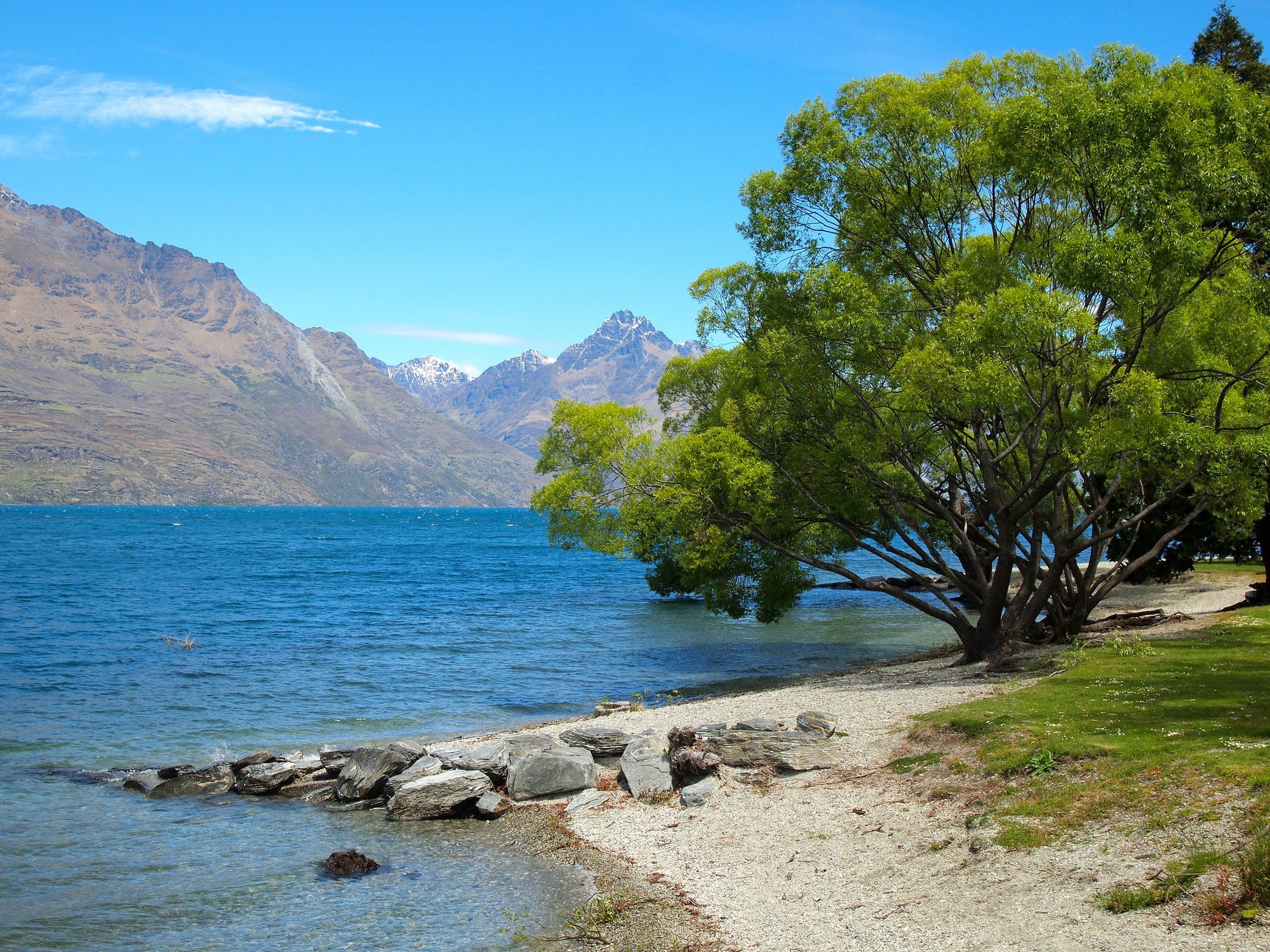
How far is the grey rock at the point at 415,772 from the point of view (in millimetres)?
18328

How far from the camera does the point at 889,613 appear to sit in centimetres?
5738

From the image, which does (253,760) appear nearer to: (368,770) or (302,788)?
(302,788)

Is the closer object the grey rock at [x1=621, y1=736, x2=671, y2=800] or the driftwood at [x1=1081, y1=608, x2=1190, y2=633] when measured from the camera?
the grey rock at [x1=621, y1=736, x2=671, y2=800]

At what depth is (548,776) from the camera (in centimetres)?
1820

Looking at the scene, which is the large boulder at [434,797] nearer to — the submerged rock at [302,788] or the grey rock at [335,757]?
the submerged rock at [302,788]

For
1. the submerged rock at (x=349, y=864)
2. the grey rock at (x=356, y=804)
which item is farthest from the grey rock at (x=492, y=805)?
the submerged rock at (x=349, y=864)

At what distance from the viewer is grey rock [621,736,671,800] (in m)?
17.1

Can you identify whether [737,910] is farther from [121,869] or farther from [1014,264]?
[1014,264]

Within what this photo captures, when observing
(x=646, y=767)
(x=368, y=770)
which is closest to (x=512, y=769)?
(x=646, y=767)

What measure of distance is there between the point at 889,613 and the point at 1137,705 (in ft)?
140

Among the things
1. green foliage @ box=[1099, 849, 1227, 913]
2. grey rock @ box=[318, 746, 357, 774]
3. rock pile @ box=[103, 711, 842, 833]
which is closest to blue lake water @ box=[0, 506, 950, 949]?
rock pile @ box=[103, 711, 842, 833]

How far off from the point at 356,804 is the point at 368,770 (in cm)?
77

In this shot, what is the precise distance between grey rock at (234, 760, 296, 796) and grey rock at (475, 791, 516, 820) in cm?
518

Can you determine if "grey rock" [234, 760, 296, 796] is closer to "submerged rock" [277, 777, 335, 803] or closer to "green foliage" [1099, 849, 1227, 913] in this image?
"submerged rock" [277, 777, 335, 803]
